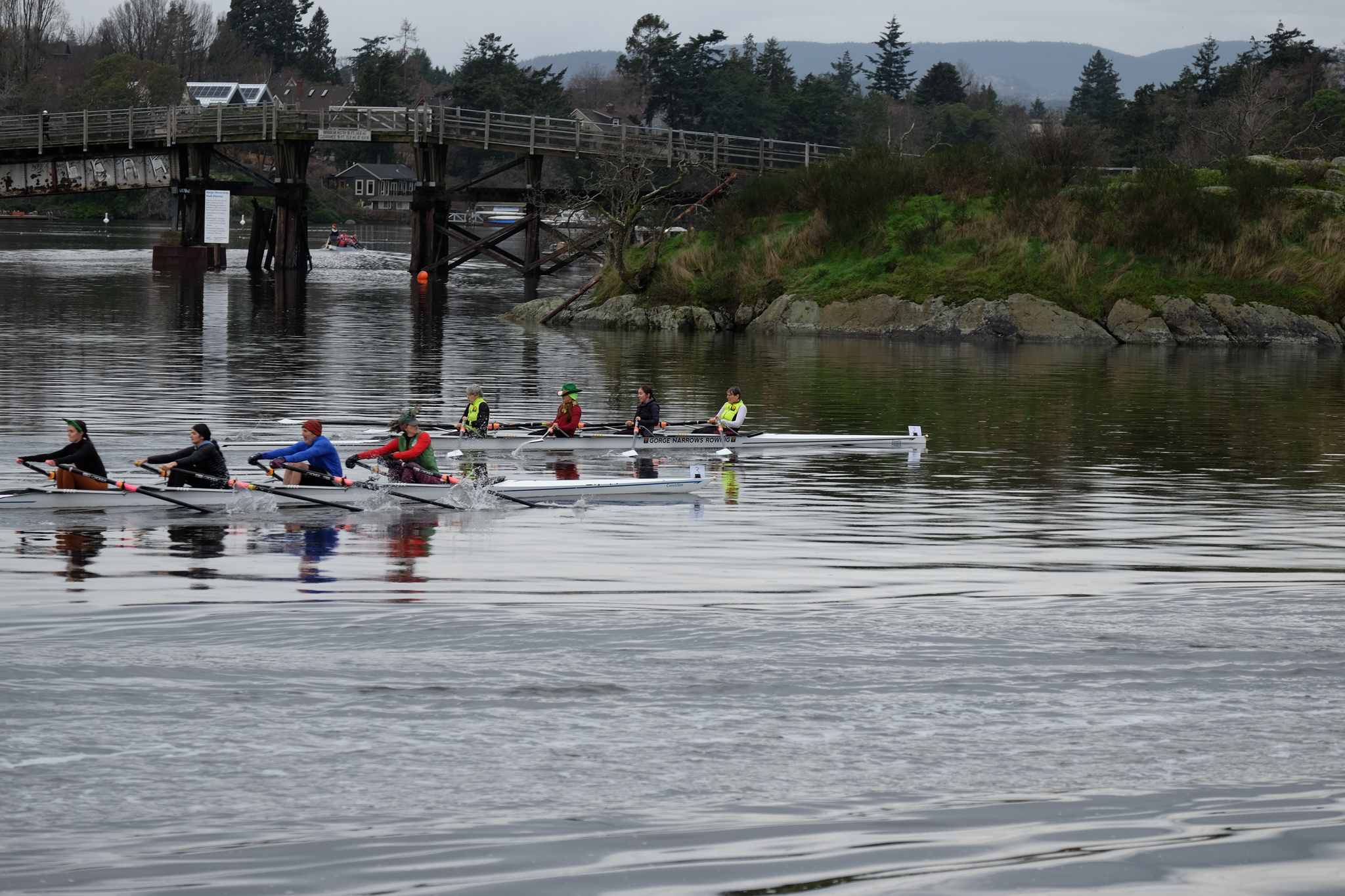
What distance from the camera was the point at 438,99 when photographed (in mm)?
142875

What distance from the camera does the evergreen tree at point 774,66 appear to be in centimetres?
13250

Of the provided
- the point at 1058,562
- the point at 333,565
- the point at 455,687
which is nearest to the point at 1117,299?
the point at 1058,562

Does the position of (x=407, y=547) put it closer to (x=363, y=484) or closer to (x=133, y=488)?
(x=363, y=484)

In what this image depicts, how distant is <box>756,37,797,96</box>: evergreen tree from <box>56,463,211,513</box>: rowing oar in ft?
386

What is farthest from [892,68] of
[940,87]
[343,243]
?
[343,243]

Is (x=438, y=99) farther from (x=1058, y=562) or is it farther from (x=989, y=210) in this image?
(x=1058, y=562)

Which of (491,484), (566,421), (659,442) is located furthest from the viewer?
(659,442)

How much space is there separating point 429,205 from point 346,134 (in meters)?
4.68

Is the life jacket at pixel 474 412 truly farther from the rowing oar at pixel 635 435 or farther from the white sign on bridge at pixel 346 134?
the white sign on bridge at pixel 346 134

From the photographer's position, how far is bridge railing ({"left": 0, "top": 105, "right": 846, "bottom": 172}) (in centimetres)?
6141

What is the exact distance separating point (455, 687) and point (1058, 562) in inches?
303

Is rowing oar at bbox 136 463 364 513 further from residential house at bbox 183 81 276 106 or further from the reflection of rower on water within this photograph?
residential house at bbox 183 81 276 106

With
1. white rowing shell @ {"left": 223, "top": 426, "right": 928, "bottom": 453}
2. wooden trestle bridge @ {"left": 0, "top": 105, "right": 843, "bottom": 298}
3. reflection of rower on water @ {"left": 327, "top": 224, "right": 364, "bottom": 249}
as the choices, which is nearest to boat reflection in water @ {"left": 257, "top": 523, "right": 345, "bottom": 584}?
white rowing shell @ {"left": 223, "top": 426, "right": 928, "bottom": 453}

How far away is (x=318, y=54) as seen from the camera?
18412cm
